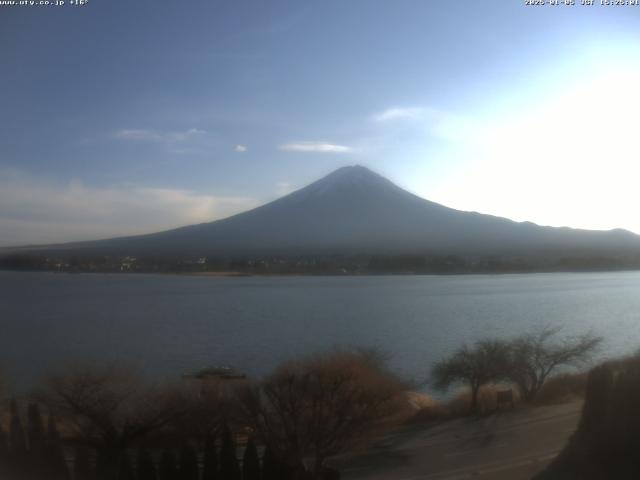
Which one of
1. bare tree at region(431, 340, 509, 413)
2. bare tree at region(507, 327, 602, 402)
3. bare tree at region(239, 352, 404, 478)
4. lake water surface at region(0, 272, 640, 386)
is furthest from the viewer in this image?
lake water surface at region(0, 272, 640, 386)

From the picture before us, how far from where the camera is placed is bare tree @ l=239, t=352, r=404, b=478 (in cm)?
353

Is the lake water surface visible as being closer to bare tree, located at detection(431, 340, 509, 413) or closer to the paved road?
bare tree, located at detection(431, 340, 509, 413)

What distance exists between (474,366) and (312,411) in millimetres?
2215

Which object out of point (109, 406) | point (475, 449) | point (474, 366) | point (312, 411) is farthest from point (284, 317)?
point (475, 449)

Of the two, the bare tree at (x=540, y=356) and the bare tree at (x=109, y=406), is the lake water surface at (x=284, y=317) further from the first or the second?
the bare tree at (x=109, y=406)

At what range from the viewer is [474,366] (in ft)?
17.4

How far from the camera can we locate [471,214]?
690 inches

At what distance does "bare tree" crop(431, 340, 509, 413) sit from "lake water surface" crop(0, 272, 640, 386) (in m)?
0.22

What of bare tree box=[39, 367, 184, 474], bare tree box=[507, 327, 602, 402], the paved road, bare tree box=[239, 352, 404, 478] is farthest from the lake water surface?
the paved road

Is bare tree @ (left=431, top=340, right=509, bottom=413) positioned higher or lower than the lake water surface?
lower

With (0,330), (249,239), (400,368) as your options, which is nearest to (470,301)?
(400,368)

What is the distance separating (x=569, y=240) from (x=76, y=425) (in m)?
9.83

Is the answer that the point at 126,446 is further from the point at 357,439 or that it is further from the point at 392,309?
the point at 392,309

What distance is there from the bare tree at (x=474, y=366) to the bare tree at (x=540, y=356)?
101 mm
